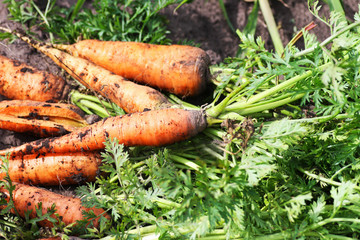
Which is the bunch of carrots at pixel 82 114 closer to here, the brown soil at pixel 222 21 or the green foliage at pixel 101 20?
the green foliage at pixel 101 20

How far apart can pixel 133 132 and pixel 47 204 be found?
A: 71 centimetres

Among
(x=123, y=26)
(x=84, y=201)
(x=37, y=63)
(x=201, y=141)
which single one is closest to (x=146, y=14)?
(x=123, y=26)

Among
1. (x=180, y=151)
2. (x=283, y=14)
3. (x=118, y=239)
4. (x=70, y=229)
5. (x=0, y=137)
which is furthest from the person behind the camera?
(x=283, y=14)

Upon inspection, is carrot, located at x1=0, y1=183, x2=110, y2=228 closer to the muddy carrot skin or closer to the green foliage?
the muddy carrot skin

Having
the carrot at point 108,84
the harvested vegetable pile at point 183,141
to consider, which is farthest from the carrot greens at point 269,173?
the carrot at point 108,84

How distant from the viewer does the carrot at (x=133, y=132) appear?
6.81 feet

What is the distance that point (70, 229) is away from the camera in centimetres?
197

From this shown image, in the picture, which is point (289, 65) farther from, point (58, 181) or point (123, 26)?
point (58, 181)

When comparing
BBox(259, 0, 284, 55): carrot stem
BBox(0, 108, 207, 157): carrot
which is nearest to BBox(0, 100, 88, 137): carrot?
BBox(0, 108, 207, 157): carrot

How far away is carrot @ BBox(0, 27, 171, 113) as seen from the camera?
7.57 feet

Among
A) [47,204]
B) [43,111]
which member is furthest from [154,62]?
[47,204]

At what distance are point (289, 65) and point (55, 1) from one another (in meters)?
2.10

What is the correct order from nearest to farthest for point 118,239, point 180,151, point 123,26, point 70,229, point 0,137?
point 118,239, point 70,229, point 180,151, point 0,137, point 123,26

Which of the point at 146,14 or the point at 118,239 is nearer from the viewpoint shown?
the point at 118,239
